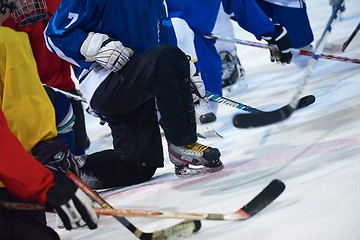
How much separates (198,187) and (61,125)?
0.73 m

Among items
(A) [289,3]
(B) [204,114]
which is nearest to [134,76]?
(B) [204,114]

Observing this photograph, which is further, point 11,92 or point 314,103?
point 314,103

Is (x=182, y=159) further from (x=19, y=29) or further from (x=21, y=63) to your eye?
(x=19, y=29)

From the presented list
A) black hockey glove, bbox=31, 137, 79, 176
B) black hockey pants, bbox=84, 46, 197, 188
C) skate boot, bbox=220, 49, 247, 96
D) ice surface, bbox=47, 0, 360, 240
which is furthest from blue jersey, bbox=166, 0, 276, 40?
black hockey glove, bbox=31, 137, 79, 176

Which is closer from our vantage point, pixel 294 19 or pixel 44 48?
pixel 44 48

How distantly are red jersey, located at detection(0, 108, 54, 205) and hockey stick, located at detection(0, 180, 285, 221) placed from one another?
0.10 m

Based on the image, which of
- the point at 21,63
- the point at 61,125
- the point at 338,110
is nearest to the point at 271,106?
the point at 338,110

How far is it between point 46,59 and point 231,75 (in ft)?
4.24

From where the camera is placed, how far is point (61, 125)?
226 centimetres

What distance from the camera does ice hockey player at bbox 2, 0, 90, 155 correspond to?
256 centimetres

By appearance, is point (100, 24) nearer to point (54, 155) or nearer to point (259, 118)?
point (54, 155)

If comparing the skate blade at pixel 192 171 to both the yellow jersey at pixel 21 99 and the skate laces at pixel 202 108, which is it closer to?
the yellow jersey at pixel 21 99

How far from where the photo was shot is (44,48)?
8.93 ft

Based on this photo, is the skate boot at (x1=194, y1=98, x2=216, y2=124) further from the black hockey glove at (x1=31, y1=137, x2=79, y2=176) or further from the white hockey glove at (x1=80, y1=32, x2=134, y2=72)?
the black hockey glove at (x1=31, y1=137, x2=79, y2=176)
